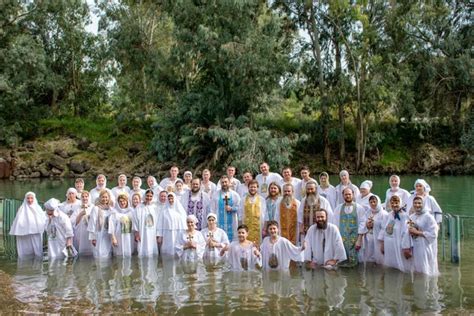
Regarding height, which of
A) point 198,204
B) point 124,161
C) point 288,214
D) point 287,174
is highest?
point 124,161

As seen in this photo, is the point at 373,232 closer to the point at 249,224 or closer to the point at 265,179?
the point at 249,224

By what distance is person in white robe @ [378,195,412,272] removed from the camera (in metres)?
8.89

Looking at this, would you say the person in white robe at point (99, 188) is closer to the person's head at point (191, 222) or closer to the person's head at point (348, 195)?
the person's head at point (191, 222)

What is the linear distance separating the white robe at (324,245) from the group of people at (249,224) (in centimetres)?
2

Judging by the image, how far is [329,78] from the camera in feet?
109

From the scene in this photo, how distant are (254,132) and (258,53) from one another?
13.3 feet

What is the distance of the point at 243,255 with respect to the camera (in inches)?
361

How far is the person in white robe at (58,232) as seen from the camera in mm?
10531

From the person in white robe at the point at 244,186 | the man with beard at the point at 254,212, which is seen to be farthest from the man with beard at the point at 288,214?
the person in white robe at the point at 244,186

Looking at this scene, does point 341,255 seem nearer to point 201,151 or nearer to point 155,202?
point 155,202

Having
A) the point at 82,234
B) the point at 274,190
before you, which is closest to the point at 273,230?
the point at 274,190

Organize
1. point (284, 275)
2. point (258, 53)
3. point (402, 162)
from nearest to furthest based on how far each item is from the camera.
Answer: point (284, 275) < point (258, 53) < point (402, 162)

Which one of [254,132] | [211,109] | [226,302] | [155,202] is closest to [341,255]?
[226,302]

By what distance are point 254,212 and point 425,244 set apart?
322 cm
